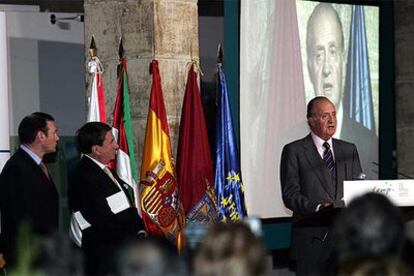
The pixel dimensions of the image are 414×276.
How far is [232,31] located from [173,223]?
191 cm

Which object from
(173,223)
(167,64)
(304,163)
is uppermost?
(167,64)

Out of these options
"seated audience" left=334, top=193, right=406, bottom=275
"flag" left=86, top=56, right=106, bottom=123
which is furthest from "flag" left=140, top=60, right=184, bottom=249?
"seated audience" left=334, top=193, right=406, bottom=275

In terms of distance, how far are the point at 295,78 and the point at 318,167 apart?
7.95ft

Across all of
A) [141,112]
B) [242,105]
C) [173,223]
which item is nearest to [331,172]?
[173,223]

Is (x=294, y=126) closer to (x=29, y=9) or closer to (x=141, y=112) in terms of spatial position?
(x=141, y=112)

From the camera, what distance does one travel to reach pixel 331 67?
26.4ft

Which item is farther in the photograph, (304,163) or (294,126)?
(294,126)

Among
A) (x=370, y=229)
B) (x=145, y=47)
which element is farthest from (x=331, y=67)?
(x=370, y=229)

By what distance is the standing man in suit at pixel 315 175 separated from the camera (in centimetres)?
527

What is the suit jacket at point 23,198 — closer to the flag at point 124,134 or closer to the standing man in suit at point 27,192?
the standing man in suit at point 27,192

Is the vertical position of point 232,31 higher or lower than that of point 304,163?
higher

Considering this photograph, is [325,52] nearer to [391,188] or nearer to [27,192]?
[391,188]

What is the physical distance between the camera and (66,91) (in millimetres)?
7664

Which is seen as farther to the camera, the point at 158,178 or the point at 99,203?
the point at 158,178
